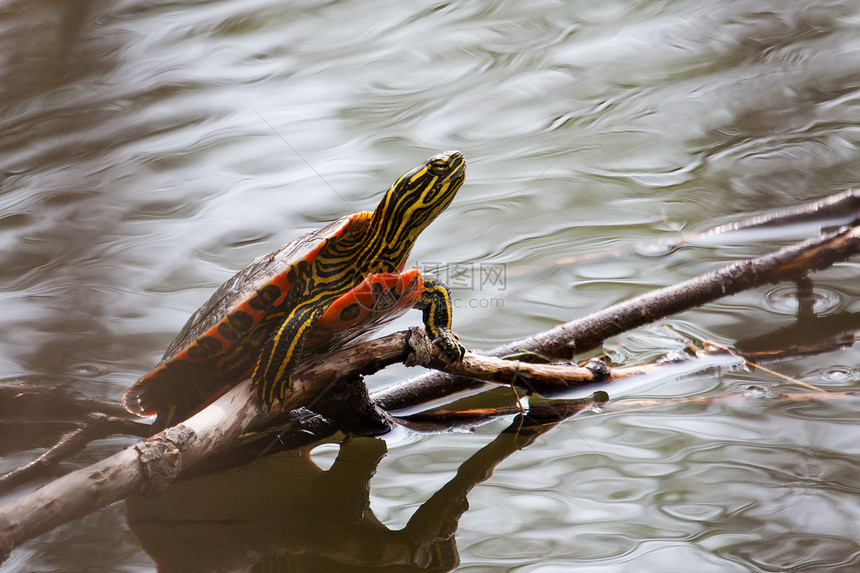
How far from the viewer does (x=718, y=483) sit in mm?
1713

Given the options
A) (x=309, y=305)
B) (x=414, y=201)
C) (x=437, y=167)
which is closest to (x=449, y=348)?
(x=309, y=305)

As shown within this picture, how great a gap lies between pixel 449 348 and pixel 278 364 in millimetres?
421

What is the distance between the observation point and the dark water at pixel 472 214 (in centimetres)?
163

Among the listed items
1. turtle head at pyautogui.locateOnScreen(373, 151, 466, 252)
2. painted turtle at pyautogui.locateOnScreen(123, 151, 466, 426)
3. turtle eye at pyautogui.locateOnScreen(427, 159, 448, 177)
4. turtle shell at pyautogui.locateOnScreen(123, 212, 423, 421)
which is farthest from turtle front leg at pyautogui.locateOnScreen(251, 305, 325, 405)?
turtle eye at pyautogui.locateOnScreen(427, 159, 448, 177)

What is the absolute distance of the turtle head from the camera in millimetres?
2061

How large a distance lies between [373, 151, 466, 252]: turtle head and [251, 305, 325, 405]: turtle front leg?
46 cm

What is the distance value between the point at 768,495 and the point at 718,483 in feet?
0.37

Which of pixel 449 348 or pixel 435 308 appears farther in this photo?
pixel 435 308

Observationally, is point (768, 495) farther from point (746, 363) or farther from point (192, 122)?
point (192, 122)

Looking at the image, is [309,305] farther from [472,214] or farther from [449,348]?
[472,214]

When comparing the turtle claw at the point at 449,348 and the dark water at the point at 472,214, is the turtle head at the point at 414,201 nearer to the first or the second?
the turtle claw at the point at 449,348

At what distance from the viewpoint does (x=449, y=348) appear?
5.69ft

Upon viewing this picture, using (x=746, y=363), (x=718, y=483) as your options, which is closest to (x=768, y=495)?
(x=718, y=483)

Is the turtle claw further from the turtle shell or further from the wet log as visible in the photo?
the wet log
